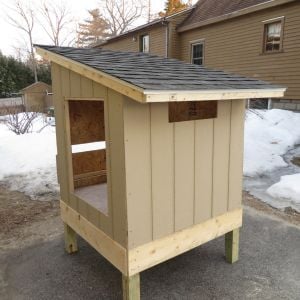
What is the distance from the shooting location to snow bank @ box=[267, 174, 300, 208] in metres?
4.72

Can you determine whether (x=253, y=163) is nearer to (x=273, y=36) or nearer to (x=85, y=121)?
(x=85, y=121)

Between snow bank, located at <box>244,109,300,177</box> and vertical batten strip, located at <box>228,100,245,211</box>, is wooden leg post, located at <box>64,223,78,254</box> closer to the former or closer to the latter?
vertical batten strip, located at <box>228,100,245,211</box>

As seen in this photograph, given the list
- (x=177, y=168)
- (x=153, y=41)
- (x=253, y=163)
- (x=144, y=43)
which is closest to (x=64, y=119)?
(x=177, y=168)

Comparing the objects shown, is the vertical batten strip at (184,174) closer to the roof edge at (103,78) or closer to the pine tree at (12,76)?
the roof edge at (103,78)

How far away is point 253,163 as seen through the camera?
662 cm

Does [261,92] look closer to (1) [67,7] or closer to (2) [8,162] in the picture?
(2) [8,162]

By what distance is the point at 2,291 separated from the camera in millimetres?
2689

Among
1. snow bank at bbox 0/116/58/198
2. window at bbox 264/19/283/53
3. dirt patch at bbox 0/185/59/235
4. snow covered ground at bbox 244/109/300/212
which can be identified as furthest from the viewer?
window at bbox 264/19/283/53

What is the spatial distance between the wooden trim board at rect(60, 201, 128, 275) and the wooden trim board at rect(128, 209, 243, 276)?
0.32 feet

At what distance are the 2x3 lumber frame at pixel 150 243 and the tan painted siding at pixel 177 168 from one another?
0.06 m

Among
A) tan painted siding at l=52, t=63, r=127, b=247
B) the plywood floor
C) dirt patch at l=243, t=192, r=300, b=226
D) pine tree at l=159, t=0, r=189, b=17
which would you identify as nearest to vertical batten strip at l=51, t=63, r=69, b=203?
tan painted siding at l=52, t=63, r=127, b=247

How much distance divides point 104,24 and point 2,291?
3821cm

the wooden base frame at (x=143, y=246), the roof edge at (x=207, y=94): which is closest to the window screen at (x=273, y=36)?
the roof edge at (x=207, y=94)

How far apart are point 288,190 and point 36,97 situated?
17039mm
